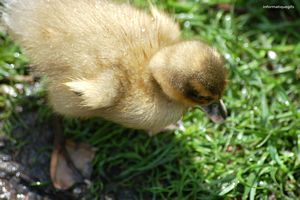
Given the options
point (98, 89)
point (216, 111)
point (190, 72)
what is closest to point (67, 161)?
point (98, 89)

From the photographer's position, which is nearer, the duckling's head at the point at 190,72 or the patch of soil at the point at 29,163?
the duckling's head at the point at 190,72

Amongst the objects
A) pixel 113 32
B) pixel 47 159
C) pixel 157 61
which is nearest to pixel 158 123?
pixel 157 61

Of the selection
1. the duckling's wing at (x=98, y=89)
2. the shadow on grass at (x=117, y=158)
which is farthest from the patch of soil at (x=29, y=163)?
the duckling's wing at (x=98, y=89)

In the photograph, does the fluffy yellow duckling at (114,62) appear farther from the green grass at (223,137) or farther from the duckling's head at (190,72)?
the green grass at (223,137)

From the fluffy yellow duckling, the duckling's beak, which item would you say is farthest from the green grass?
the fluffy yellow duckling

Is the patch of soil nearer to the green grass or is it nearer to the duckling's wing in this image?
the green grass

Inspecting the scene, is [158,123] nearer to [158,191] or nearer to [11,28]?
[158,191]

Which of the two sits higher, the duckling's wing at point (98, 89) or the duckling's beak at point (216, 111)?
the duckling's wing at point (98, 89)
